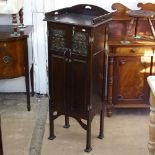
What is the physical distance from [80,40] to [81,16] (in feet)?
1.22

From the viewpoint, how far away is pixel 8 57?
320 cm

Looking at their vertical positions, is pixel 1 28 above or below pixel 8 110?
above

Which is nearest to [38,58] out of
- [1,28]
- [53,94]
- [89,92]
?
[1,28]

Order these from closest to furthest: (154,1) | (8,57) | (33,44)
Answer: (8,57) → (154,1) → (33,44)

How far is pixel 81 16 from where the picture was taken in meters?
2.86

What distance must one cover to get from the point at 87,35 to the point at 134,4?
3.85 ft

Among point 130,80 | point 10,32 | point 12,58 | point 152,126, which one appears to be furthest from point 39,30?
point 152,126

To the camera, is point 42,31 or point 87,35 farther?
point 42,31

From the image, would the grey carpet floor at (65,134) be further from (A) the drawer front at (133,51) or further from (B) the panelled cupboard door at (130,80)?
(A) the drawer front at (133,51)

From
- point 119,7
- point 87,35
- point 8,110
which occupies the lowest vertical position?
point 8,110

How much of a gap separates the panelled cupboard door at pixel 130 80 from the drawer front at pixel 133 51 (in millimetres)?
44

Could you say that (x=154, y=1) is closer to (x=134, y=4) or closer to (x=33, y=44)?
(x=134, y=4)


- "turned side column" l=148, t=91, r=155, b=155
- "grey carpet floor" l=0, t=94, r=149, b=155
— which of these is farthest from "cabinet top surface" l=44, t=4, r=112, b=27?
"grey carpet floor" l=0, t=94, r=149, b=155

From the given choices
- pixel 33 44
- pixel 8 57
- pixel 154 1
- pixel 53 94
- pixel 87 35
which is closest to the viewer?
pixel 87 35
